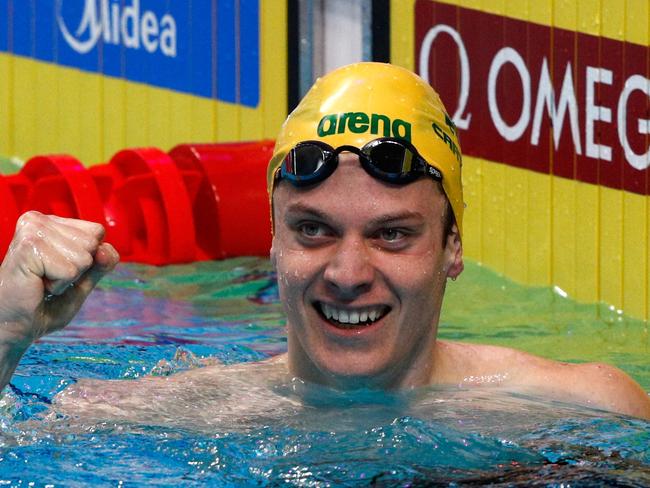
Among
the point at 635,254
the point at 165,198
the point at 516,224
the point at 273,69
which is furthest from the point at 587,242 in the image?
the point at 273,69

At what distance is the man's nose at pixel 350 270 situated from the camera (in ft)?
9.53

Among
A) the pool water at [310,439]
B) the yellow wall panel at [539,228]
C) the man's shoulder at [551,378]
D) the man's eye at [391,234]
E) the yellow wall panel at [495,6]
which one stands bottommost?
the pool water at [310,439]

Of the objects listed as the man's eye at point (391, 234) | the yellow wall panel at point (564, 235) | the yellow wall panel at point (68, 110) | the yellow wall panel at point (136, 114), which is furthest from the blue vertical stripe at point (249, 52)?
the man's eye at point (391, 234)

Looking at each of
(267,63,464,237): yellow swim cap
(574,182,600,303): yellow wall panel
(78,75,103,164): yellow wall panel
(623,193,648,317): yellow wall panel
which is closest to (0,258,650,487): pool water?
(267,63,464,237): yellow swim cap

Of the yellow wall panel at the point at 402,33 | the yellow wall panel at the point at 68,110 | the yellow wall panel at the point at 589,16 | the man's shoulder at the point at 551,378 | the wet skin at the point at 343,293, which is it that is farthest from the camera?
the yellow wall panel at the point at 68,110

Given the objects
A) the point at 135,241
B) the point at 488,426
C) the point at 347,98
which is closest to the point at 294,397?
the point at 488,426

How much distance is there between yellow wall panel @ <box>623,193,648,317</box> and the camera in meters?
5.44

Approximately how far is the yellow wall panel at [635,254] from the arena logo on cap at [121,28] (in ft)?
9.69

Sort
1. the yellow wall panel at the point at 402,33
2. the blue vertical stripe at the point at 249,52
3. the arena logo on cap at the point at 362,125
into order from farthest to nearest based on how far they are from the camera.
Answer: the blue vertical stripe at the point at 249,52 → the yellow wall panel at the point at 402,33 → the arena logo on cap at the point at 362,125

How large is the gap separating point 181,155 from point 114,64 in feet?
3.93

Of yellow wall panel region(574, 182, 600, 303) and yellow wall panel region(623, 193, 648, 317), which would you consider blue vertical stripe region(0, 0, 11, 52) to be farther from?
yellow wall panel region(623, 193, 648, 317)

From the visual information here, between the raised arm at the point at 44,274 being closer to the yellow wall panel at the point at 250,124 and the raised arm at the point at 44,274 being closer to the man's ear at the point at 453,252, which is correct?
A: the man's ear at the point at 453,252

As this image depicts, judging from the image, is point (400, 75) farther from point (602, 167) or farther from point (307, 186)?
point (602, 167)

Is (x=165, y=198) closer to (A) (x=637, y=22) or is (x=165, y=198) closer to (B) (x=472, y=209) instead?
(B) (x=472, y=209)
